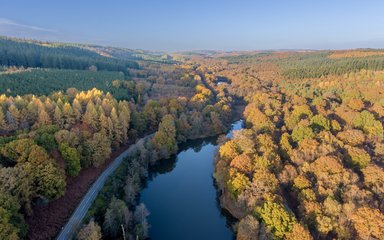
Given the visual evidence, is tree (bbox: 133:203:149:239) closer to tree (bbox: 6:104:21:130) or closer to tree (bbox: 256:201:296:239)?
tree (bbox: 256:201:296:239)

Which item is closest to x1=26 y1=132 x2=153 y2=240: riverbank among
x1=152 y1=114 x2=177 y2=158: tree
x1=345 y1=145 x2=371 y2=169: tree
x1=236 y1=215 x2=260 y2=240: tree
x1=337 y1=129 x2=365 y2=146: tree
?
x1=152 y1=114 x2=177 y2=158: tree

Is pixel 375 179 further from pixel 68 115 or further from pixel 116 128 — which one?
pixel 68 115

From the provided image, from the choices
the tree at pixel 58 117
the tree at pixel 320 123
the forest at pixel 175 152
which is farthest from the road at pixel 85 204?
the tree at pixel 320 123

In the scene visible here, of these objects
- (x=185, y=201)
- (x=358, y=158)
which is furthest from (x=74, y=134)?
(x=358, y=158)

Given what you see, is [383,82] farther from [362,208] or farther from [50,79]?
[50,79]

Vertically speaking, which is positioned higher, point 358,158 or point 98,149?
point 358,158

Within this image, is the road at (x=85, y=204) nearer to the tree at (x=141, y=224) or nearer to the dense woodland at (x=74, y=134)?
the dense woodland at (x=74, y=134)

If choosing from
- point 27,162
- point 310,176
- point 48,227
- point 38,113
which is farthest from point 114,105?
point 310,176
